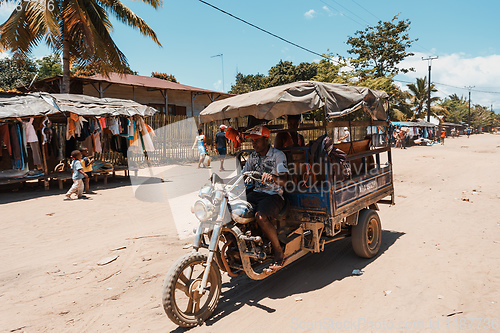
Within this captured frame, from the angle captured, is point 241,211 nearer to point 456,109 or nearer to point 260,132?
point 260,132

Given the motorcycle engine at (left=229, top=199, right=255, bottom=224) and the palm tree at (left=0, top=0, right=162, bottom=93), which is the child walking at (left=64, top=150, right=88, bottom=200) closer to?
the palm tree at (left=0, top=0, right=162, bottom=93)

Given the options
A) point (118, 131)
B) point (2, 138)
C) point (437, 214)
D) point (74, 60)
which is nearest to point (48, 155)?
point (2, 138)

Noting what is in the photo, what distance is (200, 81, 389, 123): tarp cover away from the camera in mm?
3639

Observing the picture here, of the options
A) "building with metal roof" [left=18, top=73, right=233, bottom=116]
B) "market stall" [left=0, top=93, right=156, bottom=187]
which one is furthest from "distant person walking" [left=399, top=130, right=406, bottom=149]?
"market stall" [left=0, top=93, right=156, bottom=187]

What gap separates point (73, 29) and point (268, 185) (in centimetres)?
1430

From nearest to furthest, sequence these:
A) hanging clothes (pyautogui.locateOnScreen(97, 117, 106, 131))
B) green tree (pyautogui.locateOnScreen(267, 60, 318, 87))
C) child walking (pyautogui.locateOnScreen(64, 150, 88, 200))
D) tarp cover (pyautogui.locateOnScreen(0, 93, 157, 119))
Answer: child walking (pyautogui.locateOnScreen(64, 150, 88, 200)) → tarp cover (pyautogui.locateOnScreen(0, 93, 157, 119)) → hanging clothes (pyautogui.locateOnScreen(97, 117, 106, 131)) → green tree (pyautogui.locateOnScreen(267, 60, 318, 87))

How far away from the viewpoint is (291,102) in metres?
3.64

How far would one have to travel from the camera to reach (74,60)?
1548 cm

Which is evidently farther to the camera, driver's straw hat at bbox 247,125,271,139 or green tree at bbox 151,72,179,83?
green tree at bbox 151,72,179,83

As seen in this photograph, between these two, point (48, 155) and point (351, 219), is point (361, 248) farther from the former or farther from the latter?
point (48, 155)

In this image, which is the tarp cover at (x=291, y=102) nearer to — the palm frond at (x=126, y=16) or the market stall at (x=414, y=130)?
→ the palm frond at (x=126, y=16)

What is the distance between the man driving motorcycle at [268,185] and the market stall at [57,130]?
328 inches

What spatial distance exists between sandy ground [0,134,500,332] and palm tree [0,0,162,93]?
8.44m

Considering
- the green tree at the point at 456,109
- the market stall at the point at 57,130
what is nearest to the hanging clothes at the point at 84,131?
the market stall at the point at 57,130
